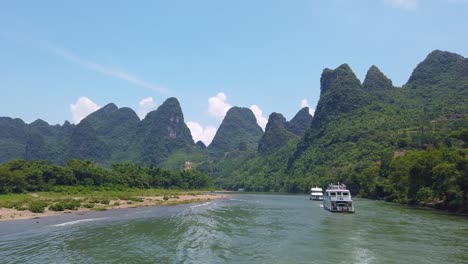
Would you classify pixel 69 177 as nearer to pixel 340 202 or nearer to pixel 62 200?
pixel 62 200

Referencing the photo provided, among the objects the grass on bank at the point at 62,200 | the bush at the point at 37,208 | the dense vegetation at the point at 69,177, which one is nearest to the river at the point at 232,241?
the bush at the point at 37,208

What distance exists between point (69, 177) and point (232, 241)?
5924cm

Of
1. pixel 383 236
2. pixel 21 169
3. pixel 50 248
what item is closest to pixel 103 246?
pixel 50 248

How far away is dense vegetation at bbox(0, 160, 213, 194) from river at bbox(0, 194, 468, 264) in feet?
84.0

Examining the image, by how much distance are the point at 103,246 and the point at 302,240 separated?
1551 cm

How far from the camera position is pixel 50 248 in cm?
2542

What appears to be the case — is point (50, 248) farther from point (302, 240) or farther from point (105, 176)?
point (105, 176)

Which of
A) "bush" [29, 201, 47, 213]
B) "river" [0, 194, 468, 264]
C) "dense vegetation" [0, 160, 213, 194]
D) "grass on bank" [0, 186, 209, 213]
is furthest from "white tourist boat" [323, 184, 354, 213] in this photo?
"dense vegetation" [0, 160, 213, 194]

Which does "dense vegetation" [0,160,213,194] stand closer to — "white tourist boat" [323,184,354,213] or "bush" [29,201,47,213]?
"bush" [29,201,47,213]

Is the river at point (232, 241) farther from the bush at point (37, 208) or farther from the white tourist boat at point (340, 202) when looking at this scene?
the white tourist boat at point (340, 202)

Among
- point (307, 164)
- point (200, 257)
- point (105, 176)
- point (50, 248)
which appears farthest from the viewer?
point (307, 164)

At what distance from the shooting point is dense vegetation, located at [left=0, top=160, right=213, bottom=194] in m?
61.8

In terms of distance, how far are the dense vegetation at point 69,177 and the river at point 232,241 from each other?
1008 inches

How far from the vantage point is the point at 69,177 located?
77250 mm
